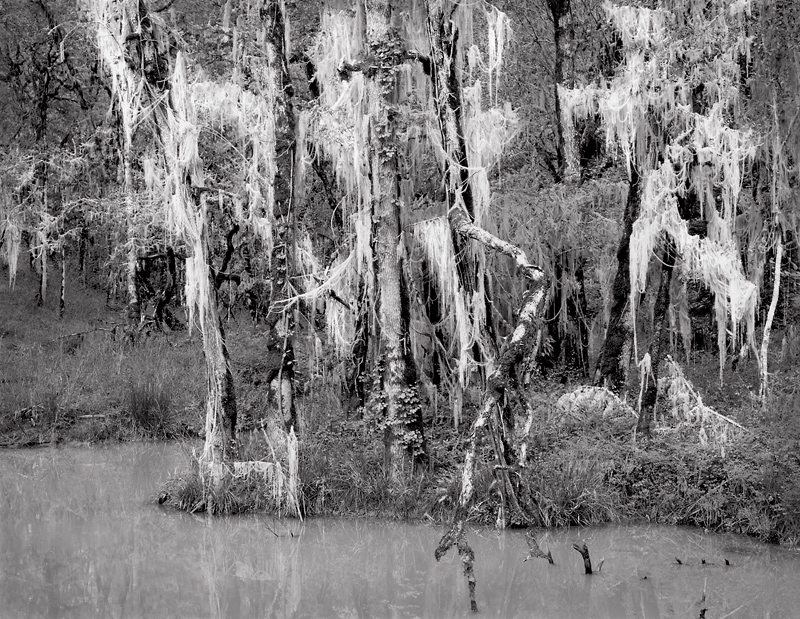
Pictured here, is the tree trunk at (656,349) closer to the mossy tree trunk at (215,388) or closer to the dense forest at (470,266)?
the dense forest at (470,266)

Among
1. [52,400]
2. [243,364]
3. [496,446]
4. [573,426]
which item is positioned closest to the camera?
[496,446]

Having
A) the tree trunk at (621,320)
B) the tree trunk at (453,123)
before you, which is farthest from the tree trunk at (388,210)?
the tree trunk at (621,320)

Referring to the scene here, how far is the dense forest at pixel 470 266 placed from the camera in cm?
920

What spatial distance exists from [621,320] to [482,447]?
173 inches

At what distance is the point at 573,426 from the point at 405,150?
4027 millimetres

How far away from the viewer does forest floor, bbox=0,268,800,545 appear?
8.83m

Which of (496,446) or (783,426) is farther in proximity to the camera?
(783,426)

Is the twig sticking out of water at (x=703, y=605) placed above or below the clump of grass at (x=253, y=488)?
below

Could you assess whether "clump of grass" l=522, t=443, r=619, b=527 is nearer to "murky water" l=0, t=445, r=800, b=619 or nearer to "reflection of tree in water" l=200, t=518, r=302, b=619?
"murky water" l=0, t=445, r=800, b=619

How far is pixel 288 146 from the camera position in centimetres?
1019

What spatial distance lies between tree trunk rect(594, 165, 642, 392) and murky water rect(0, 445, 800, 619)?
4.10 metres

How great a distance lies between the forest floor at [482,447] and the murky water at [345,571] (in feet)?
0.93

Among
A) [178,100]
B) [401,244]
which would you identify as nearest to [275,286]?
[401,244]

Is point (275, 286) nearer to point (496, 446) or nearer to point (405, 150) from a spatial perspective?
point (405, 150)
